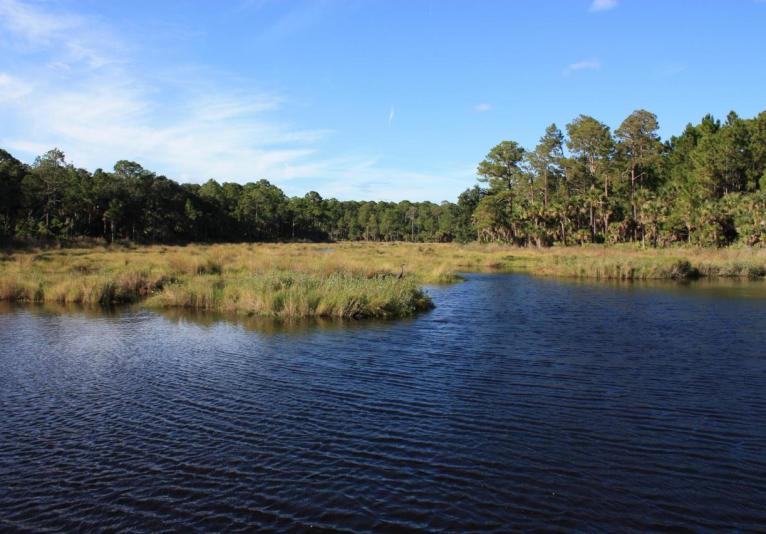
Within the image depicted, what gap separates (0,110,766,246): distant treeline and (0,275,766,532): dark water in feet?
176

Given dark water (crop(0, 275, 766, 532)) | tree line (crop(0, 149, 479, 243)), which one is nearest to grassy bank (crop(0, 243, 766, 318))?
dark water (crop(0, 275, 766, 532))

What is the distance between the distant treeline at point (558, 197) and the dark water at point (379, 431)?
5369 cm

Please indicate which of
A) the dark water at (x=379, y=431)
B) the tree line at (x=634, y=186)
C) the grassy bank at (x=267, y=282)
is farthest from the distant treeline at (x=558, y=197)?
the dark water at (x=379, y=431)

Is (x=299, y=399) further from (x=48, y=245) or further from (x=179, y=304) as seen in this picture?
(x=48, y=245)

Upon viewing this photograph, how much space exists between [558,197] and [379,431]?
9001cm

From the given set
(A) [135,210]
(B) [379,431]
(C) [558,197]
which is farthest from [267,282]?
(C) [558,197]

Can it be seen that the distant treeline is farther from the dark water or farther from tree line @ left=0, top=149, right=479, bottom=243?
the dark water

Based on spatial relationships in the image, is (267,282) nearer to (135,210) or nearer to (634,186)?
(135,210)

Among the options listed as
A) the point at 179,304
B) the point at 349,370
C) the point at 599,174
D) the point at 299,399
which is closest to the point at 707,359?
the point at 349,370

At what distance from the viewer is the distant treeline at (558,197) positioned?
65.7 meters

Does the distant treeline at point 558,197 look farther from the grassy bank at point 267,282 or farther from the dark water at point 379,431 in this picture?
the dark water at point 379,431

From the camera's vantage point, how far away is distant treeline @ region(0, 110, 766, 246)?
65.7 meters

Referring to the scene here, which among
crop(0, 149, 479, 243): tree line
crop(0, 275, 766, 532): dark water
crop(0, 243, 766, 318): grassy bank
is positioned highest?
crop(0, 149, 479, 243): tree line

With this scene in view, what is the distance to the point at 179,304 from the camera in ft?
79.2
